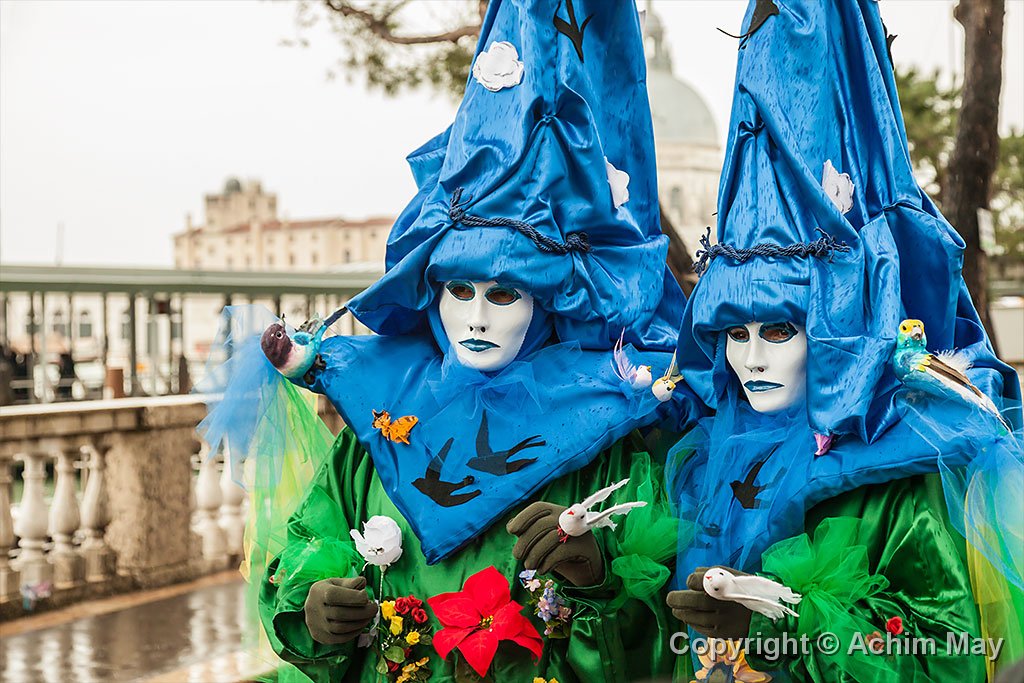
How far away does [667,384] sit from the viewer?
285cm

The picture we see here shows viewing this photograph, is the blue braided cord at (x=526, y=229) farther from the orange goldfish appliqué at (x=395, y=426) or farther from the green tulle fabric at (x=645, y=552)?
the green tulle fabric at (x=645, y=552)

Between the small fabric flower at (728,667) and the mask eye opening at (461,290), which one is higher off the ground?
the mask eye opening at (461,290)

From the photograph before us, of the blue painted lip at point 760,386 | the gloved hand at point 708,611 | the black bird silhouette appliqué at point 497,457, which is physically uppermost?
the blue painted lip at point 760,386

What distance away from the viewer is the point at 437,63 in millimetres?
8844

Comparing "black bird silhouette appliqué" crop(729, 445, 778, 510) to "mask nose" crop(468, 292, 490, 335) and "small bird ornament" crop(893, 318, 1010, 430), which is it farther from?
"mask nose" crop(468, 292, 490, 335)

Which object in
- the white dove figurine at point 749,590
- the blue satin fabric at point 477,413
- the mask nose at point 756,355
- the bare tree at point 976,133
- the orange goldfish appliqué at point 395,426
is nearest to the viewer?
the white dove figurine at point 749,590

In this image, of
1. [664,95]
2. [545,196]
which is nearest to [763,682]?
[545,196]

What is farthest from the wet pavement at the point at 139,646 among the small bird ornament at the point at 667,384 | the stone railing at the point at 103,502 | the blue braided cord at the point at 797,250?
the blue braided cord at the point at 797,250

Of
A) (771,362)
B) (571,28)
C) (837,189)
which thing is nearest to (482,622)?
(771,362)

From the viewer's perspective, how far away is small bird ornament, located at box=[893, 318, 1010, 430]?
2.44 meters

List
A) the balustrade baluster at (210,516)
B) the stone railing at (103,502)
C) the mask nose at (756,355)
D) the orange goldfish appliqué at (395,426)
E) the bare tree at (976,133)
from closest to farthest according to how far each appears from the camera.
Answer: the mask nose at (756,355) < the orange goldfish appliqué at (395,426) < the stone railing at (103,502) < the bare tree at (976,133) < the balustrade baluster at (210,516)

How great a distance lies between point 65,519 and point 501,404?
10.7 feet

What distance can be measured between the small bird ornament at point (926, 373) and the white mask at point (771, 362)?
22cm

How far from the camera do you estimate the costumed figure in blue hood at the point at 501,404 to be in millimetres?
2844
